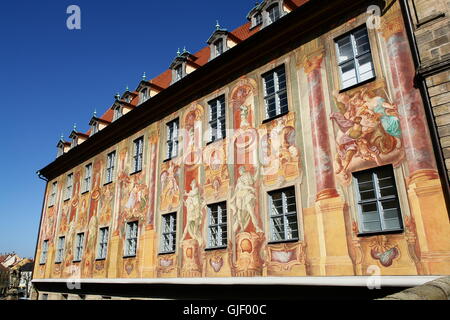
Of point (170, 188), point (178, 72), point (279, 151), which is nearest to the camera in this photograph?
point (279, 151)

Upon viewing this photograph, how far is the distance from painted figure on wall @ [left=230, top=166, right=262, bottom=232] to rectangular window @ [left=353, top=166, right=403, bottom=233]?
274cm

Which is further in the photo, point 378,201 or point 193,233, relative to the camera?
point 193,233

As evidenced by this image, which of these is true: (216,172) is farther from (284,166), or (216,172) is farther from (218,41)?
(218,41)

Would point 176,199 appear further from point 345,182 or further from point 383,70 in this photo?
point 383,70

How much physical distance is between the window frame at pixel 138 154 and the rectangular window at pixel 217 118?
3.89 m

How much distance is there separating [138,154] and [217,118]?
470 centimetres

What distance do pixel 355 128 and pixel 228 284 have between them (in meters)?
4.93

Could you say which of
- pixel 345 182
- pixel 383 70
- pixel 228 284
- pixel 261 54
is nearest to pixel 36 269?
pixel 228 284

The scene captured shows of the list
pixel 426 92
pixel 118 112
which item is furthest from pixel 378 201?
pixel 118 112

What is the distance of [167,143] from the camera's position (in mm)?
13430

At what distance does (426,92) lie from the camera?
23.2ft

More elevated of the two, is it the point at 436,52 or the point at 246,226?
the point at 436,52

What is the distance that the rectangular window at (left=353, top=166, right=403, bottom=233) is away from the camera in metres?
7.10

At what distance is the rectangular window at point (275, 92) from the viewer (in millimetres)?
9938
